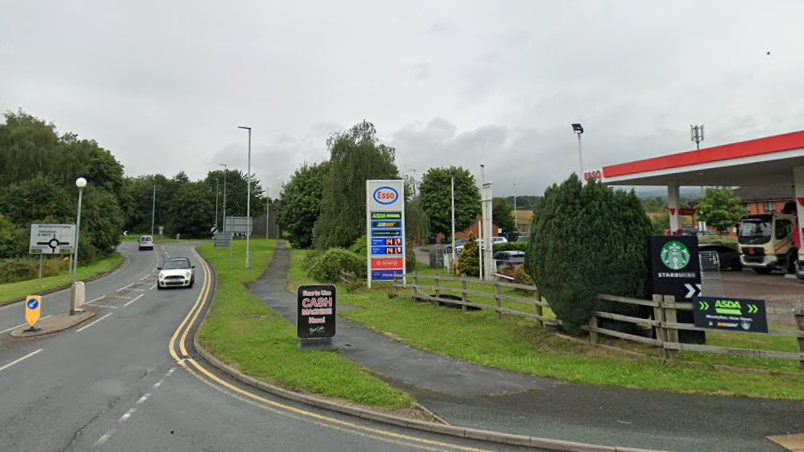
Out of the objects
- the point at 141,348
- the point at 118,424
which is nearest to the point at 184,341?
the point at 141,348

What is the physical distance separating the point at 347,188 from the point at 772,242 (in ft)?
84.8

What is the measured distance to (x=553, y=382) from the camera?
7594 millimetres

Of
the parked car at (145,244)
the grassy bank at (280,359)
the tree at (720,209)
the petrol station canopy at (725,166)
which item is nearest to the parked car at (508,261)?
the petrol station canopy at (725,166)

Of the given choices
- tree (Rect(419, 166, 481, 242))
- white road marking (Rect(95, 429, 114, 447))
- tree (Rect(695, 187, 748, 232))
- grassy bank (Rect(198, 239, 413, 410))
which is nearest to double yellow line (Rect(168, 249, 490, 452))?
grassy bank (Rect(198, 239, 413, 410))

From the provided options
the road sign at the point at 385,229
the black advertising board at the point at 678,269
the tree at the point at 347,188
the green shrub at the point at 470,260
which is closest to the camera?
the black advertising board at the point at 678,269

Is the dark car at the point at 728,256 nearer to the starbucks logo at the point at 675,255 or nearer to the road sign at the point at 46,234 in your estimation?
the starbucks logo at the point at 675,255

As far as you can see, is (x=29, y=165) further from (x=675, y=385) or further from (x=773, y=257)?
(x=773, y=257)

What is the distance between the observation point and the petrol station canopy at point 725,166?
19203mm

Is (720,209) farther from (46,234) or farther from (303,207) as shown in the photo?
(46,234)

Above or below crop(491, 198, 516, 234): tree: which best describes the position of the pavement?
below

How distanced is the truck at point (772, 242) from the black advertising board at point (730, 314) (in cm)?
1938

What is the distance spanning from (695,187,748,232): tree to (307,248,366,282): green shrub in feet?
163

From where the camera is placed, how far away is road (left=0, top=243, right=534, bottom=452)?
217 inches

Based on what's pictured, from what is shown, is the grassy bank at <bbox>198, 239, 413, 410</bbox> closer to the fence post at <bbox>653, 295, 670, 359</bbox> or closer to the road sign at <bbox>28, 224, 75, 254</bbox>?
the fence post at <bbox>653, 295, 670, 359</bbox>
